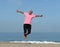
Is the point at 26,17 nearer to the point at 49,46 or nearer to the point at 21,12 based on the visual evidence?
the point at 21,12

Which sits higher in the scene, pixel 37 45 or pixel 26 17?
pixel 26 17

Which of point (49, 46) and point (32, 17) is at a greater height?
point (32, 17)

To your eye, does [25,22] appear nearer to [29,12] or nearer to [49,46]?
[29,12]

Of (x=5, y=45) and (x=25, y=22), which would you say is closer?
(x=25, y=22)

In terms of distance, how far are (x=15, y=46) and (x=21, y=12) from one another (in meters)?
2.24

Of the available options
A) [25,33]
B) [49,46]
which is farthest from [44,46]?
[25,33]

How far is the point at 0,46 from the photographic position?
827 inches

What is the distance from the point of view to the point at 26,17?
1984 cm

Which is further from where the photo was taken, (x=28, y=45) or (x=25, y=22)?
(x=28, y=45)

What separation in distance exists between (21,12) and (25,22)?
0.68m

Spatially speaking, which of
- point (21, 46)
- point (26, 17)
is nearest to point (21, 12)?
point (26, 17)

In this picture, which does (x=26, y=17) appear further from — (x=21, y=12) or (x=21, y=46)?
(x=21, y=46)

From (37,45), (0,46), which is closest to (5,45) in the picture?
(0,46)

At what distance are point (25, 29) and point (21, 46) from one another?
1202 mm
